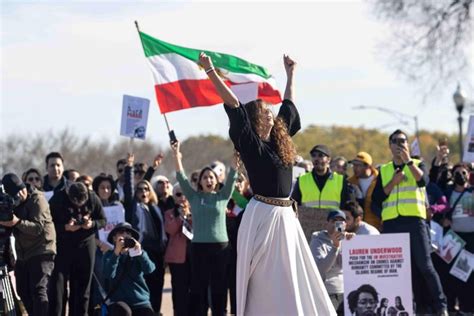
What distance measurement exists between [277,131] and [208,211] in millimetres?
4272

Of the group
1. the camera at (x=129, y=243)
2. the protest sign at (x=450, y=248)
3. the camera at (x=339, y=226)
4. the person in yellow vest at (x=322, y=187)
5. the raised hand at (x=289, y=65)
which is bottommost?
the protest sign at (x=450, y=248)

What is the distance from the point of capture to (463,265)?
1498 cm

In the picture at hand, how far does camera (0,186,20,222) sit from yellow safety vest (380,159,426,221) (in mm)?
4546

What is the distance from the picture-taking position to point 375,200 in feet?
46.4

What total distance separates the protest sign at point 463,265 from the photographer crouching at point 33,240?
5509 millimetres

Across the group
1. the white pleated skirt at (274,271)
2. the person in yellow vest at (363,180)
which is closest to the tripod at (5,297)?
the white pleated skirt at (274,271)

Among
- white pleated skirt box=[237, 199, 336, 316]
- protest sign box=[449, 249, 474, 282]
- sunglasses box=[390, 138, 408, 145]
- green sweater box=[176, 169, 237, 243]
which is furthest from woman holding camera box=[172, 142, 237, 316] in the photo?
white pleated skirt box=[237, 199, 336, 316]

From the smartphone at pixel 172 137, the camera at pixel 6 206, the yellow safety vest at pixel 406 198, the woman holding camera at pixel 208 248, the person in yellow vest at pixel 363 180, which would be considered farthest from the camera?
the person in yellow vest at pixel 363 180

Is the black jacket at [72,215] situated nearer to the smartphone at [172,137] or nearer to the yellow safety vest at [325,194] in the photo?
the smartphone at [172,137]

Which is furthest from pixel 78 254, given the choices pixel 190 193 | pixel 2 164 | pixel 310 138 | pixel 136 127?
pixel 310 138

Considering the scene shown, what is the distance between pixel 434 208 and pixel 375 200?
4.14 ft

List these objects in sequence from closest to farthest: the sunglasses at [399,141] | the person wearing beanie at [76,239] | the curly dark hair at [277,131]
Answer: the curly dark hair at [277,131] → the person wearing beanie at [76,239] → the sunglasses at [399,141]

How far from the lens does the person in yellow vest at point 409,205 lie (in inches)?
530

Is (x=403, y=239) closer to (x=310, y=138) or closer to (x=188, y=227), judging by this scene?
(x=188, y=227)
